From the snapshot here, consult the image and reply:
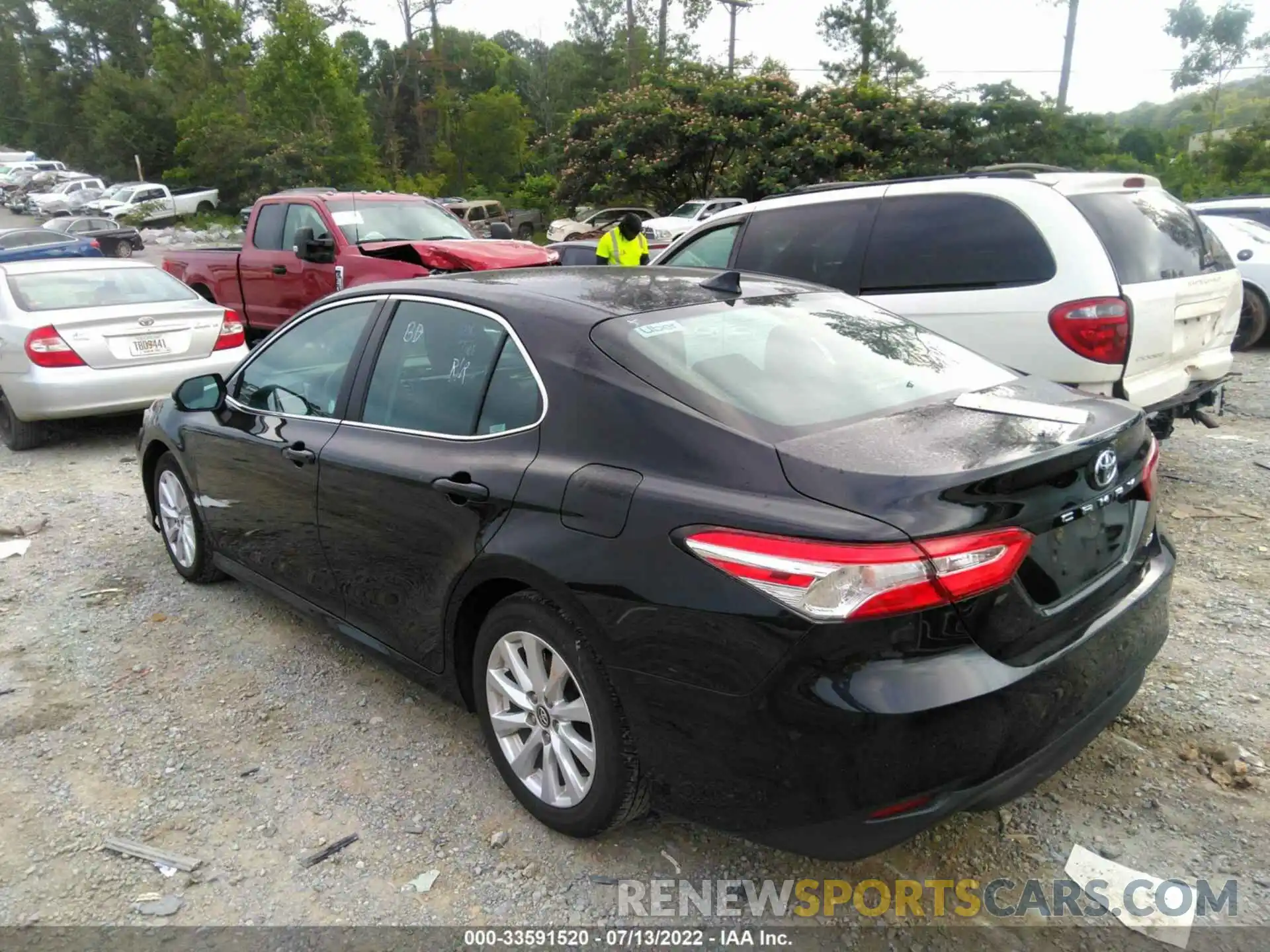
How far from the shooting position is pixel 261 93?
40.2 metres

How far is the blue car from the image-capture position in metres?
17.1

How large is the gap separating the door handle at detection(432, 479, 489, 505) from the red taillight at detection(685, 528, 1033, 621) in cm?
94

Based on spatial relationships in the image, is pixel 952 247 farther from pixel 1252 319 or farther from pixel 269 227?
pixel 269 227

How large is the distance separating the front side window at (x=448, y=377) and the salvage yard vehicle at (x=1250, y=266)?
9.63m

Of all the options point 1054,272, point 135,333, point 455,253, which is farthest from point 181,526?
point 1054,272

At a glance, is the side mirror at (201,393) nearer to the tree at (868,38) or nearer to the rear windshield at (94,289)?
the rear windshield at (94,289)

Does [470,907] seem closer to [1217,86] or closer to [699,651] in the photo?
[699,651]

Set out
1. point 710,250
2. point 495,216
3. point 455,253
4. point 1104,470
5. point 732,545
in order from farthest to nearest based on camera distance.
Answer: point 495,216 → point 455,253 → point 710,250 → point 1104,470 → point 732,545

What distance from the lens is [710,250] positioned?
6871 mm

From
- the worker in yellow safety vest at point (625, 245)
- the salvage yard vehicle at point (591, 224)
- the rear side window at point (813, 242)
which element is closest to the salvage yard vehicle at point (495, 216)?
the salvage yard vehicle at point (591, 224)

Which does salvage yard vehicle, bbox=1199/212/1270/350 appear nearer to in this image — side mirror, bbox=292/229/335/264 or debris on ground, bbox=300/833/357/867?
side mirror, bbox=292/229/335/264

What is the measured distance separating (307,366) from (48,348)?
4.54m

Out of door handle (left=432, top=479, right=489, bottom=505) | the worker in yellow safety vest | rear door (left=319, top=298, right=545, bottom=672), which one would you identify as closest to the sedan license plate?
the worker in yellow safety vest

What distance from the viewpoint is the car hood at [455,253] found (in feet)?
28.3
